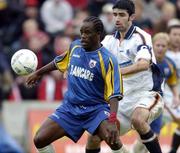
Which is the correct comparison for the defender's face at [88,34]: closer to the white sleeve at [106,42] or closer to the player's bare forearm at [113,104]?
the player's bare forearm at [113,104]

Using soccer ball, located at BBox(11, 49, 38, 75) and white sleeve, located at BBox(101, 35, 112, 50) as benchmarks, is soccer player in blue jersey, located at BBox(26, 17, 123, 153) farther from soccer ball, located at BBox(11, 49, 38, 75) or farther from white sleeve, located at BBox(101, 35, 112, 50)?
white sleeve, located at BBox(101, 35, 112, 50)

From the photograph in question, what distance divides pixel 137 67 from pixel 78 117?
1.05 m

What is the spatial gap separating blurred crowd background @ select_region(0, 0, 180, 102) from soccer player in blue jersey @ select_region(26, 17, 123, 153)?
5.98m

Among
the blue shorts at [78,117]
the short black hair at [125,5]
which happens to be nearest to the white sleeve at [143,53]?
the short black hair at [125,5]

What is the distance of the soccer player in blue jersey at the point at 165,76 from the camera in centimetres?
1349

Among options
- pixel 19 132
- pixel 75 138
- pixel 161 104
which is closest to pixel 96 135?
pixel 75 138

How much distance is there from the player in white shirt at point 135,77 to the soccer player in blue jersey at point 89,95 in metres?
0.57

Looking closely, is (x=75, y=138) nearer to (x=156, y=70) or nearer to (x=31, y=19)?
(x=156, y=70)

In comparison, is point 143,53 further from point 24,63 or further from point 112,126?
point 24,63

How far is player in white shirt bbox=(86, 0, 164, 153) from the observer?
11.9 meters

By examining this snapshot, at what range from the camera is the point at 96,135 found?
11.7m

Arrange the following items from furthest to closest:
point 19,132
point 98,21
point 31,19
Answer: point 31,19 → point 19,132 → point 98,21

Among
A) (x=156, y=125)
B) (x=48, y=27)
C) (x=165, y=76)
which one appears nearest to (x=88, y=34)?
(x=156, y=125)

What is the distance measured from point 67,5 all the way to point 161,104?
7.92m
